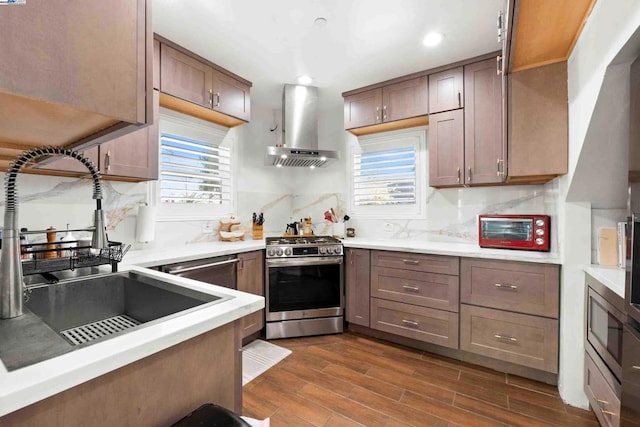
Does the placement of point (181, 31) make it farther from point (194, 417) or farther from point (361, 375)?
point (361, 375)

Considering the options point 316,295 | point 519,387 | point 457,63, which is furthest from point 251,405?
point 457,63

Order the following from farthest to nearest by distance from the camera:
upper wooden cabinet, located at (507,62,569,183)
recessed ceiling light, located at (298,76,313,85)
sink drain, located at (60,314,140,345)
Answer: recessed ceiling light, located at (298,76,313,85), upper wooden cabinet, located at (507,62,569,183), sink drain, located at (60,314,140,345)

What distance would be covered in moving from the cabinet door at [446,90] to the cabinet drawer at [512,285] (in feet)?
4.65

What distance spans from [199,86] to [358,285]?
2.37m

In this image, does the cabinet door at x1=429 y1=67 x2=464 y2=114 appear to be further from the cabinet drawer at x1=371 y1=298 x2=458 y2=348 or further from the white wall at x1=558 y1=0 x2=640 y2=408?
the cabinet drawer at x1=371 y1=298 x2=458 y2=348

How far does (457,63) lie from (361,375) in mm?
2786

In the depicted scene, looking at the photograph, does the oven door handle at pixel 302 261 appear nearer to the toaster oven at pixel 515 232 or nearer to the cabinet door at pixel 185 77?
the toaster oven at pixel 515 232

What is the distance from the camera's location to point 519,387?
207cm

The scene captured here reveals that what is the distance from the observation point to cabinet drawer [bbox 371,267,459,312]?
7.94ft

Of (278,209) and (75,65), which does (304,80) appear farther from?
(75,65)

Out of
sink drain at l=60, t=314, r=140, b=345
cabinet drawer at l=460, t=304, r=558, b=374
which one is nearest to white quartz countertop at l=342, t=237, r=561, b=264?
cabinet drawer at l=460, t=304, r=558, b=374

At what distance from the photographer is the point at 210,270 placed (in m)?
2.34

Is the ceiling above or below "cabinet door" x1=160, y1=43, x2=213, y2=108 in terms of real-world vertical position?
above

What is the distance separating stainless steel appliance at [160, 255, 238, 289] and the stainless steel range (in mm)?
384
